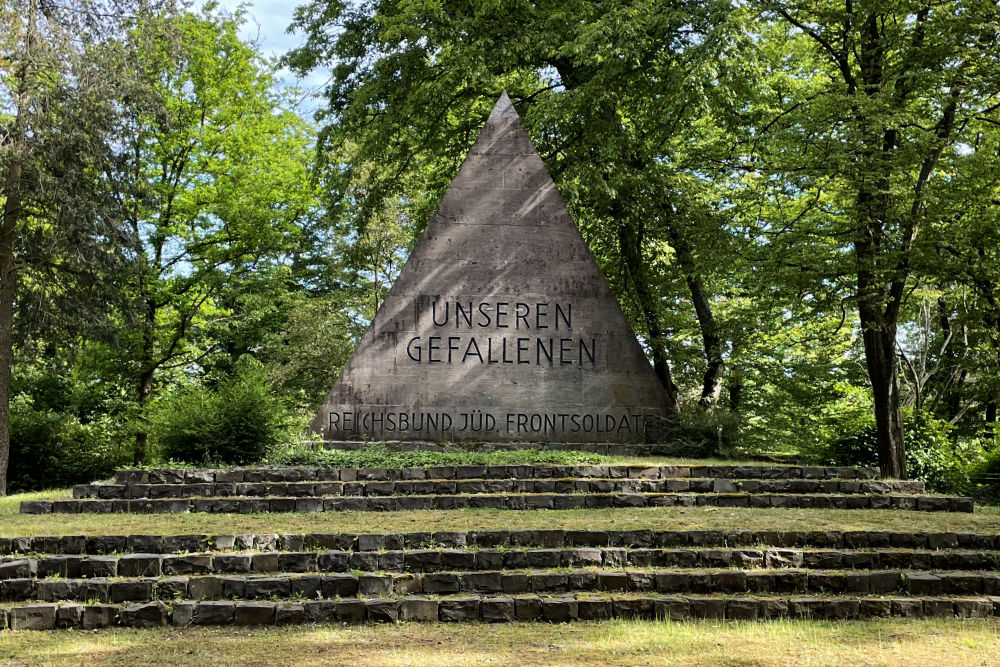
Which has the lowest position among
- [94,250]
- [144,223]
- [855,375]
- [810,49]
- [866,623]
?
[866,623]

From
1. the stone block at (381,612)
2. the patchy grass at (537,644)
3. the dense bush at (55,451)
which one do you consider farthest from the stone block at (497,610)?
the dense bush at (55,451)

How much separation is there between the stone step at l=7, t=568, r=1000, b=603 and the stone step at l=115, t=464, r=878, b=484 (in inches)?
144

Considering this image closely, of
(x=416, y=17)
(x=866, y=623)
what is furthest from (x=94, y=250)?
(x=866, y=623)

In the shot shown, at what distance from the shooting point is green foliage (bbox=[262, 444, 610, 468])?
1251 cm

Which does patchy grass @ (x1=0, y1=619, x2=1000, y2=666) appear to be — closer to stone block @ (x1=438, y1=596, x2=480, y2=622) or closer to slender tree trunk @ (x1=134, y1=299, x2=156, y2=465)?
stone block @ (x1=438, y1=596, x2=480, y2=622)

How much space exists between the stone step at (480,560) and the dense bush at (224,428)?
483 centimetres

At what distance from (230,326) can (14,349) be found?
721cm

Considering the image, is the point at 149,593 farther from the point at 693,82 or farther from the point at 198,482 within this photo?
the point at 693,82

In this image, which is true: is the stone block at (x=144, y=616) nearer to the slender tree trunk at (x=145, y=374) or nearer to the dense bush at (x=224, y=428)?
the dense bush at (x=224, y=428)

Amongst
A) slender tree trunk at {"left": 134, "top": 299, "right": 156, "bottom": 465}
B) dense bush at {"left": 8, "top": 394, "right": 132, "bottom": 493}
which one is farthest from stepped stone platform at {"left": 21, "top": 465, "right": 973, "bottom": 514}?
slender tree trunk at {"left": 134, "top": 299, "right": 156, "bottom": 465}

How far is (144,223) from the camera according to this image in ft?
75.7

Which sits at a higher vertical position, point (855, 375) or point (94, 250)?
point (94, 250)

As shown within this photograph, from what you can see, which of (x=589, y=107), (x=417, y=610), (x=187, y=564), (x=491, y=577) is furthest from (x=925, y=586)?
(x=589, y=107)

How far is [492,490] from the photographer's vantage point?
11367 mm
